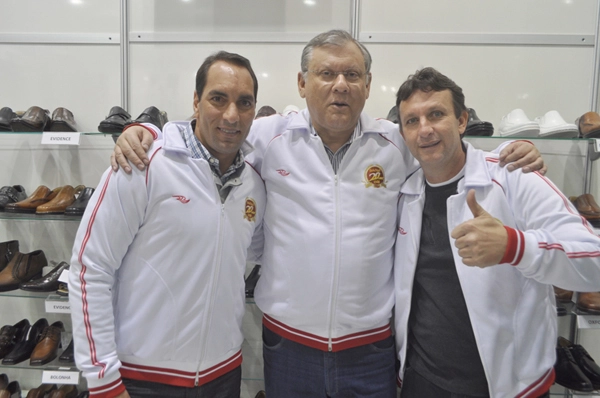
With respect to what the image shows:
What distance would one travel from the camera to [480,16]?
312cm

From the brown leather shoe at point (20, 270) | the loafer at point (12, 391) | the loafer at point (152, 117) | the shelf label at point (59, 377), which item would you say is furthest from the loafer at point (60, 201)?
the loafer at point (12, 391)

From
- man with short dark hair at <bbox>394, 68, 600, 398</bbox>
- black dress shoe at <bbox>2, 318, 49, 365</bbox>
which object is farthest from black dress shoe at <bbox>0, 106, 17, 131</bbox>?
man with short dark hair at <bbox>394, 68, 600, 398</bbox>

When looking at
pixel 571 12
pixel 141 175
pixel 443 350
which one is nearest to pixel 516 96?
pixel 571 12

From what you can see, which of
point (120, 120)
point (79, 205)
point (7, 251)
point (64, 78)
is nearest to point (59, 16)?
point (64, 78)

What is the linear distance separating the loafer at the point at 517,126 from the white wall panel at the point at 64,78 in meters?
3.20

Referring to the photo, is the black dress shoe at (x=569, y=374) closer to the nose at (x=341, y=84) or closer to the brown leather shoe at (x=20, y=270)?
the nose at (x=341, y=84)

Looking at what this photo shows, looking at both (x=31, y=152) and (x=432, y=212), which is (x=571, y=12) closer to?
(x=432, y=212)

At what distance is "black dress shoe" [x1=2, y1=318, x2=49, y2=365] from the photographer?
9.17 ft

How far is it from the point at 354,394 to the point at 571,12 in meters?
3.42

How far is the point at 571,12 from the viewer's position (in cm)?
307

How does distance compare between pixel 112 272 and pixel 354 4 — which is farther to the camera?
pixel 354 4

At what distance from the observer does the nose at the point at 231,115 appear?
5.74 ft

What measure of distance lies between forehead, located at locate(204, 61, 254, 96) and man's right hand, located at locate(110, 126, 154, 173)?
404mm

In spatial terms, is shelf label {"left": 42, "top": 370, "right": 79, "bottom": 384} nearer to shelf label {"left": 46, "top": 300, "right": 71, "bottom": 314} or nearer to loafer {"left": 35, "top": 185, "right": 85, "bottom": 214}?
shelf label {"left": 46, "top": 300, "right": 71, "bottom": 314}
